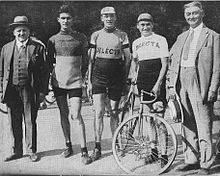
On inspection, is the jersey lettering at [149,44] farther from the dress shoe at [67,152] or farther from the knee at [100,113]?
the dress shoe at [67,152]

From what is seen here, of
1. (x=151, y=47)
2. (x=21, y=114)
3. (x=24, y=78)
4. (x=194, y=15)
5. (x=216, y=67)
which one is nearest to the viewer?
(x=216, y=67)

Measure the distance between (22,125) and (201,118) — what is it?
7.46ft

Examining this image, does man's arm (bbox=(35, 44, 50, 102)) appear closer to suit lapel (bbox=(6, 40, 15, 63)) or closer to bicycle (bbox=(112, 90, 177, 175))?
suit lapel (bbox=(6, 40, 15, 63))

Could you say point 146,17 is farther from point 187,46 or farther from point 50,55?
point 50,55

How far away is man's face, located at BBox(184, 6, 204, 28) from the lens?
4922 millimetres

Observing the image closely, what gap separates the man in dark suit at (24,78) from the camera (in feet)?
17.2

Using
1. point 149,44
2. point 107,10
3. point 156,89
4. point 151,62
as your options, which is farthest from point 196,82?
point 107,10

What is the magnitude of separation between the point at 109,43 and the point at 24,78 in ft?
3.83

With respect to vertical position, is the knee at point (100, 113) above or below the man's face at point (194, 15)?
below

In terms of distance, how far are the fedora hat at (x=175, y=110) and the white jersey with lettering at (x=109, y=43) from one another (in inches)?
33.6

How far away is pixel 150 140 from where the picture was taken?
199 inches

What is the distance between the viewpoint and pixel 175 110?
4.95 metres

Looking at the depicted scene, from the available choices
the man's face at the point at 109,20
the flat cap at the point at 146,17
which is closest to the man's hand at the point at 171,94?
the flat cap at the point at 146,17

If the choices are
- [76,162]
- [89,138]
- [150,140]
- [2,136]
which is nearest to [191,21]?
[150,140]
